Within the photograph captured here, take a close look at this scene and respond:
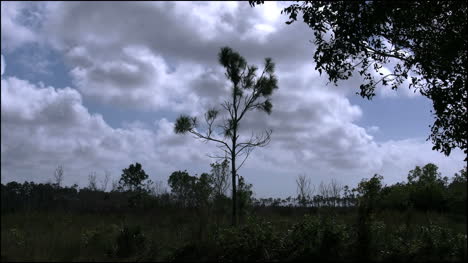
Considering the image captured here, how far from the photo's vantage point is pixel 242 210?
52.3 feet

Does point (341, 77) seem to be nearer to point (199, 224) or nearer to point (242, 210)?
point (199, 224)

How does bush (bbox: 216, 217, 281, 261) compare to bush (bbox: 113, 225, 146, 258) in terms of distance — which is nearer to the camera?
bush (bbox: 216, 217, 281, 261)

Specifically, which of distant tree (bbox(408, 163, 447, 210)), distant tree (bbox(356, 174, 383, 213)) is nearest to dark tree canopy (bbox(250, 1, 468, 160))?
distant tree (bbox(356, 174, 383, 213))

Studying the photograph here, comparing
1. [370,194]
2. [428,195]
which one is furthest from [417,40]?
[428,195]

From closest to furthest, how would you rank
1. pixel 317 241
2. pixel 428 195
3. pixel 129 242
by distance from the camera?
pixel 317 241 < pixel 129 242 < pixel 428 195

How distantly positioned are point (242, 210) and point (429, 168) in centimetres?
1818

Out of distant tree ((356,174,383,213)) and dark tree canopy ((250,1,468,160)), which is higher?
dark tree canopy ((250,1,468,160))

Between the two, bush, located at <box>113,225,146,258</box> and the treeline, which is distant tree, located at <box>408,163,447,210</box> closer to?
the treeline

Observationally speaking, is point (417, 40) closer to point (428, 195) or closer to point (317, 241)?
point (317, 241)

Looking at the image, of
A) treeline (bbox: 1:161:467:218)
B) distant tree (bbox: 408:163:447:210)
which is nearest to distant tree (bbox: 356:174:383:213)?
treeline (bbox: 1:161:467:218)

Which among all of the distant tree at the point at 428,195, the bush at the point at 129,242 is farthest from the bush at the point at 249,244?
the distant tree at the point at 428,195

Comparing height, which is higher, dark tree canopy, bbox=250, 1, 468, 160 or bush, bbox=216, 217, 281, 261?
dark tree canopy, bbox=250, 1, 468, 160

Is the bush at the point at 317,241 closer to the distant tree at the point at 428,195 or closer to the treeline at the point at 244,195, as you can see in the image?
the treeline at the point at 244,195

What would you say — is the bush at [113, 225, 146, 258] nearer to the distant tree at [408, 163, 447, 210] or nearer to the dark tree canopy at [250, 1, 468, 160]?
the dark tree canopy at [250, 1, 468, 160]
